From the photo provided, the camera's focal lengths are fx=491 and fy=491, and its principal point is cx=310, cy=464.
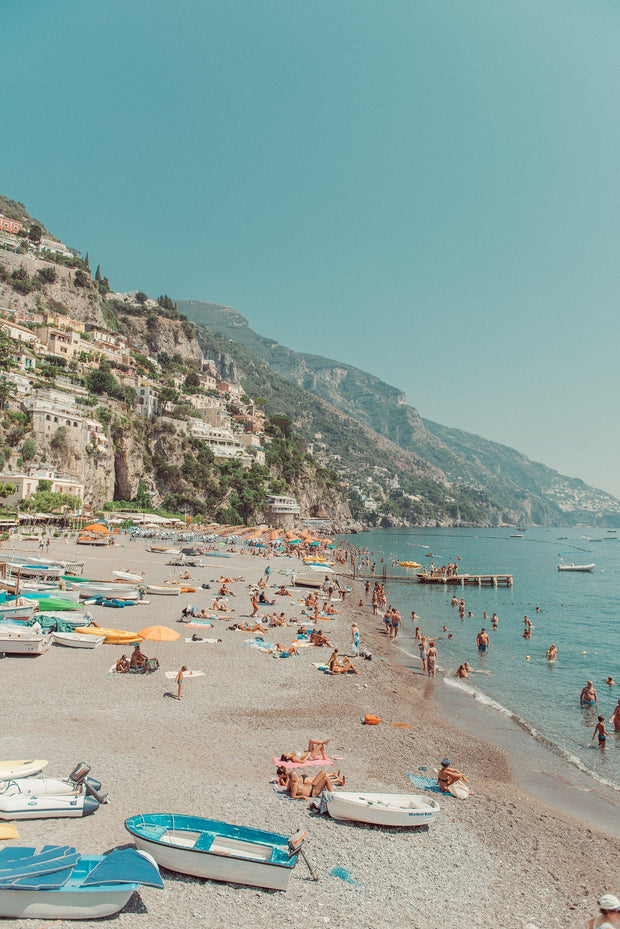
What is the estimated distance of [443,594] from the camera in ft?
137

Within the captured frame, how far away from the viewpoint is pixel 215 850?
20.6ft

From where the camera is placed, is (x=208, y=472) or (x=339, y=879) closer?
(x=339, y=879)

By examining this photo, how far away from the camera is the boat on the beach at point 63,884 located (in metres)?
5.29

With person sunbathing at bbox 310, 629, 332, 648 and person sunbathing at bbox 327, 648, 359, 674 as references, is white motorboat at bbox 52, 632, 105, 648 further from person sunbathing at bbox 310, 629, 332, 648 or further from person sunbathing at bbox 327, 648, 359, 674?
person sunbathing at bbox 310, 629, 332, 648

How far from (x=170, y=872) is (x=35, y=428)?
2060 inches

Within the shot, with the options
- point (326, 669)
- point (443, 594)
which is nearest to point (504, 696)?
point (326, 669)

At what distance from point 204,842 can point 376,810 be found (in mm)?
3164

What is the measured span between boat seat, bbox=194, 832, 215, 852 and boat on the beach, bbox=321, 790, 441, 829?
246cm

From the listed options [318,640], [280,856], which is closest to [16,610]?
[318,640]

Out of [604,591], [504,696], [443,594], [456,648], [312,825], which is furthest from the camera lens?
[604,591]

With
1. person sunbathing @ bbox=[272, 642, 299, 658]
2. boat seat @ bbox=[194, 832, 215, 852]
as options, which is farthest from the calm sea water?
boat seat @ bbox=[194, 832, 215, 852]

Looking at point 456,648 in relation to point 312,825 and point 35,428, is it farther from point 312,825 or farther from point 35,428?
point 35,428

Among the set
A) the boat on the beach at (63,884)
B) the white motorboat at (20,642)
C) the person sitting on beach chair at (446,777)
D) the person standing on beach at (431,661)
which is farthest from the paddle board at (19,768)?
the person standing on beach at (431,661)

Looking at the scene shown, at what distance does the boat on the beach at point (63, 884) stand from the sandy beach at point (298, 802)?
0.28m
